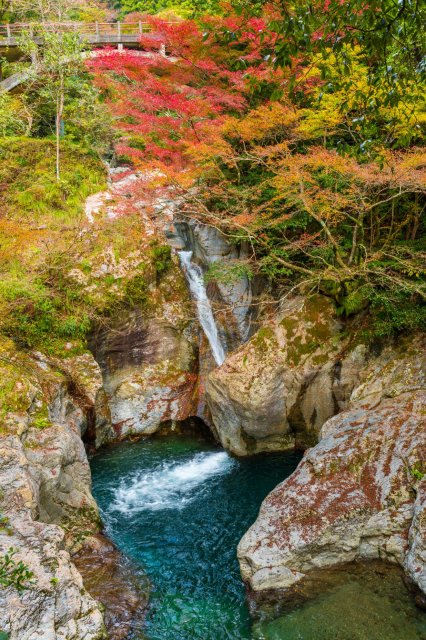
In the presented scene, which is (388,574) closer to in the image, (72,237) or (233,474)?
(233,474)

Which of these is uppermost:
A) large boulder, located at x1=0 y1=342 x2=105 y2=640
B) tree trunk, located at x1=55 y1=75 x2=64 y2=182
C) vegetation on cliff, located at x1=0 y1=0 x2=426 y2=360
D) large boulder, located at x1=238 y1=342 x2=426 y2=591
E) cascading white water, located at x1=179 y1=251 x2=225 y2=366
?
tree trunk, located at x1=55 y1=75 x2=64 y2=182

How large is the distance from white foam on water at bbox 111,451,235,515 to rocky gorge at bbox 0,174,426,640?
2.52 ft

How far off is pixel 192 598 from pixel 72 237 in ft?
33.4

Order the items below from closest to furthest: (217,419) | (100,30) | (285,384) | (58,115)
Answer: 1. (285,384)
2. (217,419)
3. (58,115)
4. (100,30)

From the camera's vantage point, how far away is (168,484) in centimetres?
1114

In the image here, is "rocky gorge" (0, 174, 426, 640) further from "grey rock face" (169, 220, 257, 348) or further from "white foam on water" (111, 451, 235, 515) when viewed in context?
"white foam on water" (111, 451, 235, 515)

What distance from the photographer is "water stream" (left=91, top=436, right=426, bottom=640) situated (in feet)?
21.9

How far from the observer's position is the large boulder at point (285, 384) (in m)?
11.7

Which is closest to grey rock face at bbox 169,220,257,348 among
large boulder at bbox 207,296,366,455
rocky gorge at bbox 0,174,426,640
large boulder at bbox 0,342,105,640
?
rocky gorge at bbox 0,174,426,640

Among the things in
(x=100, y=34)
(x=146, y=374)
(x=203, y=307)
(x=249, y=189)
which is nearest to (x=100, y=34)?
(x=100, y=34)

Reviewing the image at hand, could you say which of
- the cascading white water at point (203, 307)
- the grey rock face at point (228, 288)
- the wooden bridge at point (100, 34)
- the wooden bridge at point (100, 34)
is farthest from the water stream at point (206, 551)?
the wooden bridge at point (100, 34)

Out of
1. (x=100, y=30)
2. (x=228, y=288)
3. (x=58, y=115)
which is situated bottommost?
(x=228, y=288)

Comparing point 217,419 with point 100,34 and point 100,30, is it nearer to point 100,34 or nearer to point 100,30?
point 100,34

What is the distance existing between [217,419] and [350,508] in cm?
523
